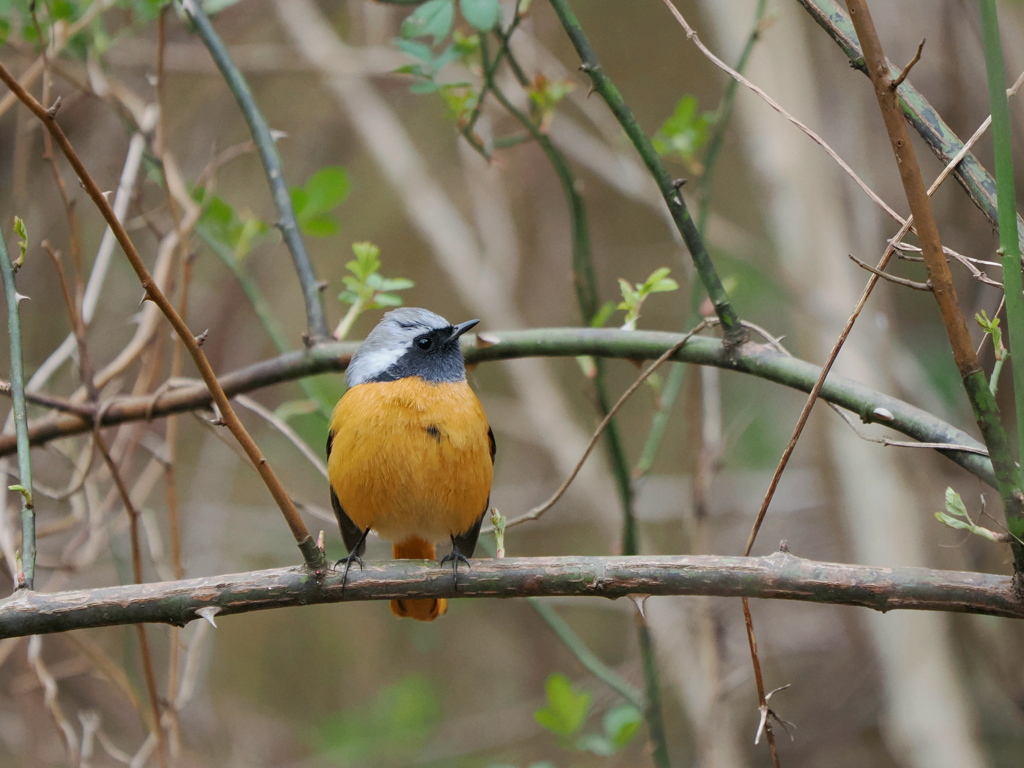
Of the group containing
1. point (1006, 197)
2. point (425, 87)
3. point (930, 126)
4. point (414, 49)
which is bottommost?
point (1006, 197)

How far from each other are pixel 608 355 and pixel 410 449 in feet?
2.32

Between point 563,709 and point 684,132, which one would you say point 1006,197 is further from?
point 563,709

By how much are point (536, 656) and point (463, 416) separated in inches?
185

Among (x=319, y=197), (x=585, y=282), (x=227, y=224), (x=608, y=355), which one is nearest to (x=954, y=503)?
(x=608, y=355)

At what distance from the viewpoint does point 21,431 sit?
1866mm

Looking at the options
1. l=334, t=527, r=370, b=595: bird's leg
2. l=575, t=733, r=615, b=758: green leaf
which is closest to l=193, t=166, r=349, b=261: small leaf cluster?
l=334, t=527, r=370, b=595: bird's leg

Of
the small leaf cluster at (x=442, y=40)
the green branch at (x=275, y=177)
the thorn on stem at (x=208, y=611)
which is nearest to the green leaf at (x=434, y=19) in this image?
the small leaf cluster at (x=442, y=40)

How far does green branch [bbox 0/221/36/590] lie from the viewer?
178cm

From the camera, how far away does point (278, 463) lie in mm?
7059

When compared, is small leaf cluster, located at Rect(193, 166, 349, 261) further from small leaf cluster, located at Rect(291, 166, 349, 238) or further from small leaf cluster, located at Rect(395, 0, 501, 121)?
small leaf cluster, located at Rect(395, 0, 501, 121)

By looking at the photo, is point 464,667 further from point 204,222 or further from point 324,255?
point 204,222

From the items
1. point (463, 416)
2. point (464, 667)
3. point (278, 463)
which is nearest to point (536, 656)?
point (464, 667)

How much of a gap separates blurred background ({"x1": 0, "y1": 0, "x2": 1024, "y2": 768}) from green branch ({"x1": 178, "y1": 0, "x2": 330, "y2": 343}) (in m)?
0.16

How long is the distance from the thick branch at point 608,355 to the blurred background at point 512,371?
0.23 metres
